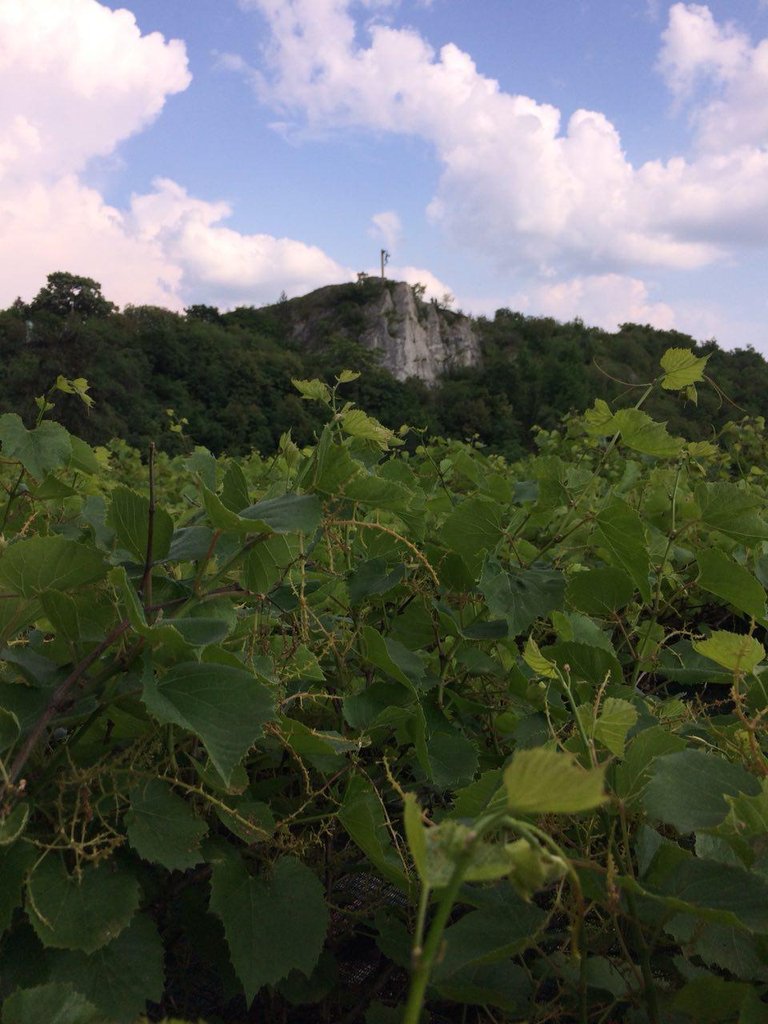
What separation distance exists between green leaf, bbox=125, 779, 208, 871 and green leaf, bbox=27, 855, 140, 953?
29 millimetres

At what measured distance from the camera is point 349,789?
737mm

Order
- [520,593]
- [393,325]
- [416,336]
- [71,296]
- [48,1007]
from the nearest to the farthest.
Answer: [48,1007]
[520,593]
[71,296]
[393,325]
[416,336]

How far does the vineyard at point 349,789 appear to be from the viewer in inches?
21.5

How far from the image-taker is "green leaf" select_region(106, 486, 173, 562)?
701 millimetres

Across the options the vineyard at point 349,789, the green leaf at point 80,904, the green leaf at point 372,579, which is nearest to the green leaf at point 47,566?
the vineyard at point 349,789

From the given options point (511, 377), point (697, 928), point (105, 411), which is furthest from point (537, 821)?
point (511, 377)

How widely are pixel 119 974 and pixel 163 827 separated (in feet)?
0.34

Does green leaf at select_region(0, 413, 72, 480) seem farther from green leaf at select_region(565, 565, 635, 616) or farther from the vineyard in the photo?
green leaf at select_region(565, 565, 635, 616)

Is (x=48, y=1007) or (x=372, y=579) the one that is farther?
(x=372, y=579)

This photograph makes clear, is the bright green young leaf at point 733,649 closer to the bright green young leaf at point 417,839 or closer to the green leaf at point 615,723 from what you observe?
the green leaf at point 615,723

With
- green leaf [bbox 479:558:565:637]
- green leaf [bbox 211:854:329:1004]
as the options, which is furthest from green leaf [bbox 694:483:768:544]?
green leaf [bbox 211:854:329:1004]

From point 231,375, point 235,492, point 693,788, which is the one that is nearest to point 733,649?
point 693,788

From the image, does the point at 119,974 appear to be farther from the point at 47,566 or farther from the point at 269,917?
the point at 47,566

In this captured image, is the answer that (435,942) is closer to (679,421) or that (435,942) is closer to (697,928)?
(697,928)
